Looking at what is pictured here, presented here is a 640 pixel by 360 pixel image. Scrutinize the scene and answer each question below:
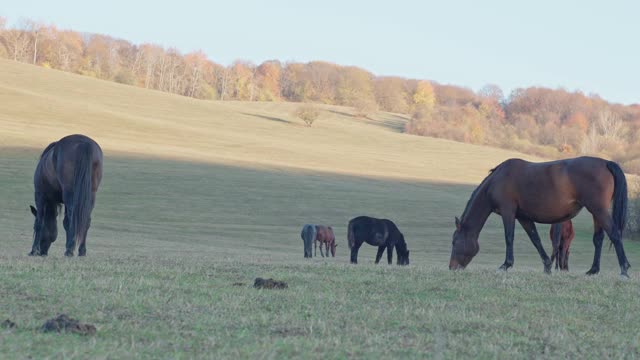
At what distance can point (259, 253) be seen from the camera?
30531 mm

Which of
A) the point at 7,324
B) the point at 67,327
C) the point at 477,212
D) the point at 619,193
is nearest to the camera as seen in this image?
the point at 67,327

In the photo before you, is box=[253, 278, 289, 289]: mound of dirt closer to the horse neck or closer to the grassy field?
the grassy field

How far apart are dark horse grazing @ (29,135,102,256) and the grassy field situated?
2.28 ft

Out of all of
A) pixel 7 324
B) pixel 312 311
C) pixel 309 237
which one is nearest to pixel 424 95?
pixel 309 237

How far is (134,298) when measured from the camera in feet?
29.8

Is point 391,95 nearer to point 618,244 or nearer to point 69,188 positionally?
point 69,188

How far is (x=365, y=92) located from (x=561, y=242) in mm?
133520

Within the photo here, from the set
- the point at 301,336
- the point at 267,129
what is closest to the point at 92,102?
the point at 267,129

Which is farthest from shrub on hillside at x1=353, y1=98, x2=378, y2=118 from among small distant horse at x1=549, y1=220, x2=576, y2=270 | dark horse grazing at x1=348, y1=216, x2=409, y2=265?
small distant horse at x1=549, y1=220, x2=576, y2=270

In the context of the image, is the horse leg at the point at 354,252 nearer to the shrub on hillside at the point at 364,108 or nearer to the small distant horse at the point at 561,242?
the small distant horse at the point at 561,242

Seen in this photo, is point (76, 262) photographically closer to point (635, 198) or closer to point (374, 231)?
point (374, 231)

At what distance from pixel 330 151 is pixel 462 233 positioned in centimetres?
6814

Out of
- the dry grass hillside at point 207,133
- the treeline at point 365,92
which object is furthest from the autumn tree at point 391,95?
the dry grass hillside at point 207,133

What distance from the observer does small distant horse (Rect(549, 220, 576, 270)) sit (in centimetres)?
1950
